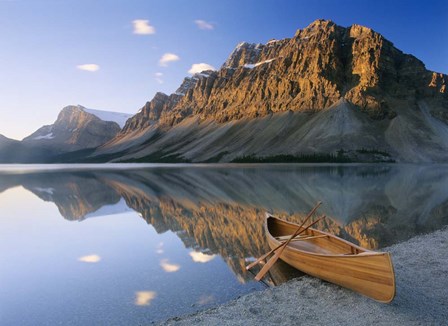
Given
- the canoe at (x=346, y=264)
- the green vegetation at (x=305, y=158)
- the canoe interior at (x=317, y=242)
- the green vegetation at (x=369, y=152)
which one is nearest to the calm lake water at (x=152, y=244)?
the canoe interior at (x=317, y=242)

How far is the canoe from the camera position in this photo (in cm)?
1051

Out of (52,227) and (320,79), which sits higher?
(320,79)

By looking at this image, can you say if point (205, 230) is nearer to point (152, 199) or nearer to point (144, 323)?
point (144, 323)

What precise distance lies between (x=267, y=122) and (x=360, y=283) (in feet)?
606

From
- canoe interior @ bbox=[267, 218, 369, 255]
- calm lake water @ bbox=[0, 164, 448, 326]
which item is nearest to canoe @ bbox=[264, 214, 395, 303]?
canoe interior @ bbox=[267, 218, 369, 255]

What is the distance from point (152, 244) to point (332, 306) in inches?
518

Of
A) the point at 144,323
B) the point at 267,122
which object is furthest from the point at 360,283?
the point at 267,122

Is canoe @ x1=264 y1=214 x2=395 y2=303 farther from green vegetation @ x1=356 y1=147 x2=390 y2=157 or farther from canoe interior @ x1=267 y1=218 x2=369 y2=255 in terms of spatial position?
green vegetation @ x1=356 y1=147 x2=390 y2=157

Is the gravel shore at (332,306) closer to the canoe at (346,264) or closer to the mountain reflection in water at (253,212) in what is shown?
the canoe at (346,264)

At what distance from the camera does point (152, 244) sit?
870 inches

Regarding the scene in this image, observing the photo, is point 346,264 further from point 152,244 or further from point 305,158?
point 305,158

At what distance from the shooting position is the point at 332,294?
12.4 m

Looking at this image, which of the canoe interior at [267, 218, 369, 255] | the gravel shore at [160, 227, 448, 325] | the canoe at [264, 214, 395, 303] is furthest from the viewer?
the canoe interior at [267, 218, 369, 255]

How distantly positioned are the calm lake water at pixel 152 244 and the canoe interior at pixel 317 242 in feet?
4.40
